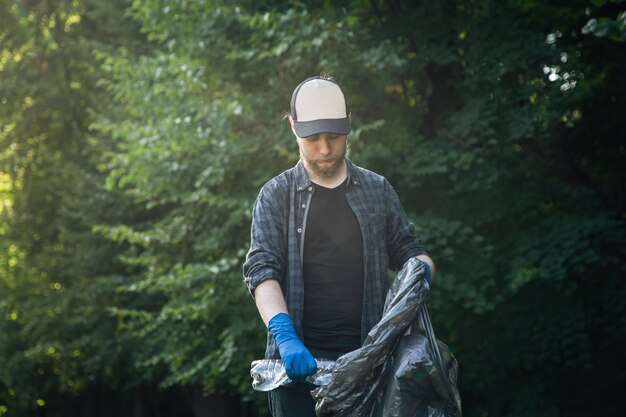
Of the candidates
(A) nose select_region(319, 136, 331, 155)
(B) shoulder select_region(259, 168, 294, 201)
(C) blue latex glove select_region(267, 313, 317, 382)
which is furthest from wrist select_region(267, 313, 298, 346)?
(A) nose select_region(319, 136, 331, 155)

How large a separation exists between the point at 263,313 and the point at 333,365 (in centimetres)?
30

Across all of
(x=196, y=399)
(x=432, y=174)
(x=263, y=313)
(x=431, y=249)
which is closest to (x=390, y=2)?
(x=432, y=174)

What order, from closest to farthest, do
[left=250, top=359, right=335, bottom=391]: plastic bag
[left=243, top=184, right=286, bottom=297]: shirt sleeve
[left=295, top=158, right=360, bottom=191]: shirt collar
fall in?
[left=250, top=359, right=335, bottom=391]: plastic bag, [left=243, top=184, right=286, bottom=297]: shirt sleeve, [left=295, top=158, right=360, bottom=191]: shirt collar

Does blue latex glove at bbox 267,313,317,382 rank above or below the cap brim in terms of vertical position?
below

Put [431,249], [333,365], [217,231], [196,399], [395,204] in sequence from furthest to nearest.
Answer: [196,399]
[217,231]
[431,249]
[395,204]
[333,365]

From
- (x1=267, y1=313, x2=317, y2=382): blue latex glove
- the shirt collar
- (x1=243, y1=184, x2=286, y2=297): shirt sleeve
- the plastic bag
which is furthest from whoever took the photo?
the shirt collar

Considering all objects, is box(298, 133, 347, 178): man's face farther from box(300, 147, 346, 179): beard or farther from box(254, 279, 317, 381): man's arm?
box(254, 279, 317, 381): man's arm

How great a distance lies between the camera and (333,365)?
3.25m

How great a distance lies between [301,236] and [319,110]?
0.45 m

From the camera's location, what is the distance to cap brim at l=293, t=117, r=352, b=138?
342 centimetres

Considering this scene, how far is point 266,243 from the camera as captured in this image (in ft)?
11.3

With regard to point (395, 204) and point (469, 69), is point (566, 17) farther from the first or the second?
point (395, 204)

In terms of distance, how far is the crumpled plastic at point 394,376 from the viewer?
3.16 meters

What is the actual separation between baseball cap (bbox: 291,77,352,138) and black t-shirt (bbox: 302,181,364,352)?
29cm
